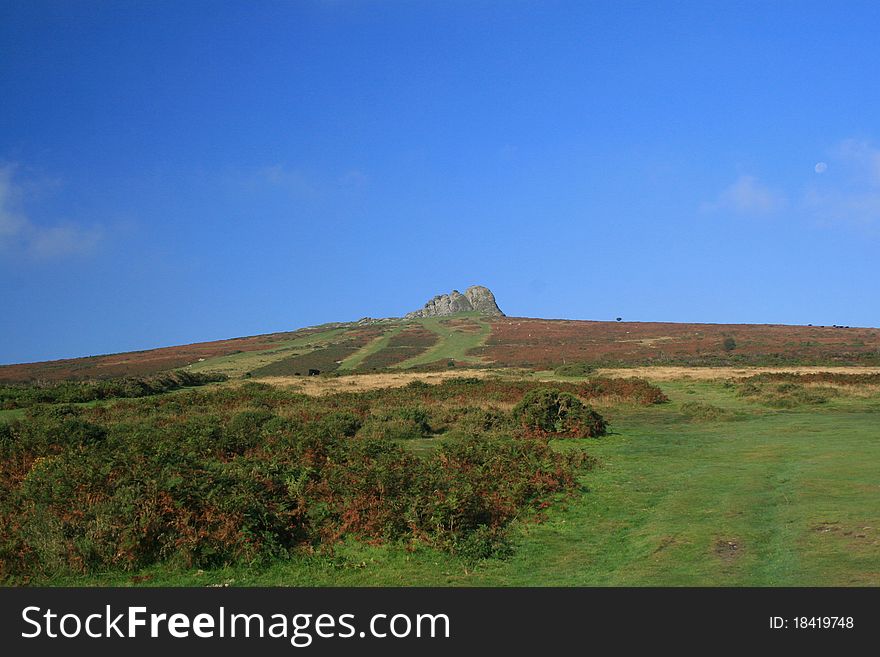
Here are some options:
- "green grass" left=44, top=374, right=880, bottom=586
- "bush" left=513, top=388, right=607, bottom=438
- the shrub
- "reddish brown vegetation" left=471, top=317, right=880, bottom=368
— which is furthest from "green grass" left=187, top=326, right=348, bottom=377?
"green grass" left=44, top=374, right=880, bottom=586

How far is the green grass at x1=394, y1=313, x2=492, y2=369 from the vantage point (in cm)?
7888

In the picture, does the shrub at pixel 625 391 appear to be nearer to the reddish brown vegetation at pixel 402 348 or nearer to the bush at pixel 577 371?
the bush at pixel 577 371

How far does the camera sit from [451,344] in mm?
95562

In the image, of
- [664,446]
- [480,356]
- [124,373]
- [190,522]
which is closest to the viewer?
[190,522]

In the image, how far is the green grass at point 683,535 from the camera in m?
9.83

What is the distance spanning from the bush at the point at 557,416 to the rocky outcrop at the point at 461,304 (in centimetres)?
12481

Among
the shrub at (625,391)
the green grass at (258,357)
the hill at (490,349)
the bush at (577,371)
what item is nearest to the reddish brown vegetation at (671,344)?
the hill at (490,349)

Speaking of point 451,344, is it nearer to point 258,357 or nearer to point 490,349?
point 490,349
